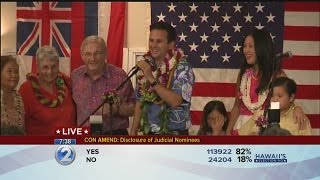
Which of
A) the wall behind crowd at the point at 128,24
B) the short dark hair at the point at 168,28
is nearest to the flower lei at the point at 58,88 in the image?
the wall behind crowd at the point at 128,24

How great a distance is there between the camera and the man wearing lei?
2926mm

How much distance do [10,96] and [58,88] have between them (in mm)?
300

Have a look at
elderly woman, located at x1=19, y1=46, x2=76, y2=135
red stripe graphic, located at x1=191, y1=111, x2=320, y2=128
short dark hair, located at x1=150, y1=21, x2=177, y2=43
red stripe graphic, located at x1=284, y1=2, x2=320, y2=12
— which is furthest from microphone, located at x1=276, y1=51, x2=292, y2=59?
elderly woman, located at x1=19, y1=46, x2=76, y2=135

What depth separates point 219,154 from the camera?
7.84 feet

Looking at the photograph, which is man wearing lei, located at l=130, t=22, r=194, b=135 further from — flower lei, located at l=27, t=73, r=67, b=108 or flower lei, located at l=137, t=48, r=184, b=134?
flower lei, located at l=27, t=73, r=67, b=108

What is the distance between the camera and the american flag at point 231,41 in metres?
3.01

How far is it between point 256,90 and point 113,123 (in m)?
0.86

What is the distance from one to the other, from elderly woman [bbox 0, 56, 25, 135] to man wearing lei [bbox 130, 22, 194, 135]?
0.71 metres

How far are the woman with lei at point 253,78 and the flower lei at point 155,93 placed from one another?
16.1 inches

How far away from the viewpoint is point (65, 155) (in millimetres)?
2410

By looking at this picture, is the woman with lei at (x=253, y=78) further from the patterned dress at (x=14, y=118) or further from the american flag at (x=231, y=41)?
the patterned dress at (x=14, y=118)

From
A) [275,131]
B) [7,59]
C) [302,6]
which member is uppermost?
[302,6]

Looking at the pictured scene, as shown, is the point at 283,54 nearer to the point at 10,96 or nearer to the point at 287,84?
the point at 287,84

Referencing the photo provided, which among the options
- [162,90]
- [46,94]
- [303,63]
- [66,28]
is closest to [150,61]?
[162,90]
